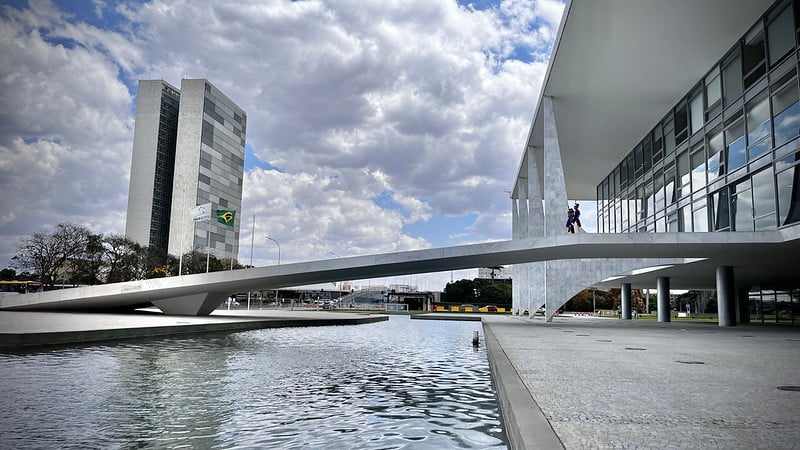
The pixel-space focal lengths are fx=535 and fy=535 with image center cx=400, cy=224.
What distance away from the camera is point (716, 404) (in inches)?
194

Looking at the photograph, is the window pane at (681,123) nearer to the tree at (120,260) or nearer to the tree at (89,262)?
the tree at (89,262)

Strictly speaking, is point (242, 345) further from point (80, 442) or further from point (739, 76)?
point (739, 76)

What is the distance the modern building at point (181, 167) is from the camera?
341 ft

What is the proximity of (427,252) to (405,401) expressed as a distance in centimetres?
1400

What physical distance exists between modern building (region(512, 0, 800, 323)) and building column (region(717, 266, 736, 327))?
115 millimetres

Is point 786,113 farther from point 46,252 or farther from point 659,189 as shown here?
point 46,252

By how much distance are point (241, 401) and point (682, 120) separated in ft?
77.2

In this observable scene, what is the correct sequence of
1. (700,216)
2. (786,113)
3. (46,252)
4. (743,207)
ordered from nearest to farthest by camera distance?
(786,113) → (743,207) → (700,216) → (46,252)

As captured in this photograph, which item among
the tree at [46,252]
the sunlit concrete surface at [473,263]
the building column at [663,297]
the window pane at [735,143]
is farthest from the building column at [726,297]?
the tree at [46,252]

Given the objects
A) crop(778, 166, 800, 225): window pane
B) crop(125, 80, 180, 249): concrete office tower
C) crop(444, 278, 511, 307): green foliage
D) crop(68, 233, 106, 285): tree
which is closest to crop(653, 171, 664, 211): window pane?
crop(778, 166, 800, 225): window pane

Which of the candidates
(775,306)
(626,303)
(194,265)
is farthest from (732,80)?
(194,265)

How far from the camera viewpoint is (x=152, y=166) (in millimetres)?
108375

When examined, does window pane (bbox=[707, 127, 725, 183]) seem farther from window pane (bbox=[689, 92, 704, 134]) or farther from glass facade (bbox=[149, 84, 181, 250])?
glass facade (bbox=[149, 84, 181, 250])

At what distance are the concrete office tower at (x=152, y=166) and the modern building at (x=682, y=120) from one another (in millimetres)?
93244
